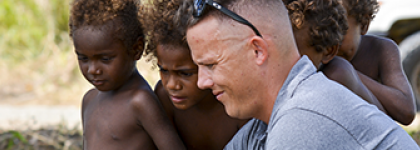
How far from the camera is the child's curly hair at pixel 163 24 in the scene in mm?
2156

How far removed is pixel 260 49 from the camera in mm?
1593

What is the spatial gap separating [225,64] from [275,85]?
202 mm

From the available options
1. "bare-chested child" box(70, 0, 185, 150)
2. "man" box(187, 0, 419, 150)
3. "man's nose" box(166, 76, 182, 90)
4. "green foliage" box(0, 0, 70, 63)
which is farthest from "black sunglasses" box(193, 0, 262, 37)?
"green foliage" box(0, 0, 70, 63)

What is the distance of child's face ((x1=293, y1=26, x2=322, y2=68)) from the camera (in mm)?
2031

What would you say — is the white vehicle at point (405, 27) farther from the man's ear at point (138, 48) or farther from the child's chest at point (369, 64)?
the man's ear at point (138, 48)

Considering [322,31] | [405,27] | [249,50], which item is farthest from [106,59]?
[405,27]

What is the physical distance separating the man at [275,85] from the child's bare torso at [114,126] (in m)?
0.75

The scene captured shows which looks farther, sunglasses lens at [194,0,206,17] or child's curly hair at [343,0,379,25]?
child's curly hair at [343,0,379,25]

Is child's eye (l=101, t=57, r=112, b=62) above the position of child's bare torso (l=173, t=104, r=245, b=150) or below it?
above

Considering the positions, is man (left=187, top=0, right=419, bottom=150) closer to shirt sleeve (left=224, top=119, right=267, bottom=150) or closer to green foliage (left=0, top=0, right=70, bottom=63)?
shirt sleeve (left=224, top=119, right=267, bottom=150)

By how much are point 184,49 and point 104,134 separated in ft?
2.32

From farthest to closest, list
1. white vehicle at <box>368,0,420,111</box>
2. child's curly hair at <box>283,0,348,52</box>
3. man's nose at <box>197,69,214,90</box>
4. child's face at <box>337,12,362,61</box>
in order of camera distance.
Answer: white vehicle at <box>368,0,420,111</box> < child's face at <box>337,12,362,61</box> < child's curly hair at <box>283,0,348,52</box> < man's nose at <box>197,69,214,90</box>

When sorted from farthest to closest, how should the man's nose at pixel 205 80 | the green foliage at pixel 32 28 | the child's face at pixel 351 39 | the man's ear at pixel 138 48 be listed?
1. the green foliage at pixel 32 28
2. the man's ear at pixel 138 48
3. the child's face at pixel 351 39
4. the man's nose at pixel 205 80

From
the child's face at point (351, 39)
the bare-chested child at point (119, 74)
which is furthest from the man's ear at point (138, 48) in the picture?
the child's face at point (351, 39)
